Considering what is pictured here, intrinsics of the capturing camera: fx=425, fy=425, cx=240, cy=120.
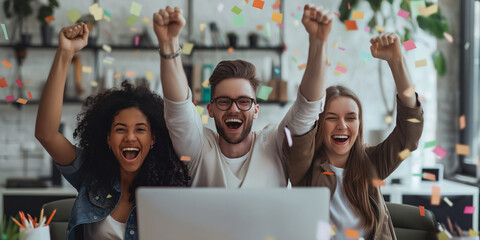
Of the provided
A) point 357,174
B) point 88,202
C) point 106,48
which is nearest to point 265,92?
point 106,48

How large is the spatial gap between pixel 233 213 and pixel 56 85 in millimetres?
840

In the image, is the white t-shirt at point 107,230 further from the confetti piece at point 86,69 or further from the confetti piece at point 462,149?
the confetti piece at point 462,149

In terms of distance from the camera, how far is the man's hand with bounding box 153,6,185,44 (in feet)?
4.48

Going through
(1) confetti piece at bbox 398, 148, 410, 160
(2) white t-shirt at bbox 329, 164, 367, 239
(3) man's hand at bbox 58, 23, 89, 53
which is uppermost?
(3) man's hand at bbox 58, 23, 89, 53

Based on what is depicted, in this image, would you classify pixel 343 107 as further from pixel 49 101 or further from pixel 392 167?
pixel 49 101

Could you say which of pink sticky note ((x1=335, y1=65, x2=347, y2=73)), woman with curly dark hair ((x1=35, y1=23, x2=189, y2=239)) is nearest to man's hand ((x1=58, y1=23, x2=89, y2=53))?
woman with curly dark hair ((x1=35, y1=23, x2=189, y2=239))

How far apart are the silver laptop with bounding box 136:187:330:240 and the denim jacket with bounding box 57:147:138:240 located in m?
0.57

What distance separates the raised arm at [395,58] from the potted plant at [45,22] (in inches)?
114

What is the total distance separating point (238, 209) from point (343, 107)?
88 cm

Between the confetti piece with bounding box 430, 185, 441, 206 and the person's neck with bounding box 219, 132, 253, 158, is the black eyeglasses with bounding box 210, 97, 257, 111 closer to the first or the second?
the person's neck with bounding box 219, 132, 253, 158

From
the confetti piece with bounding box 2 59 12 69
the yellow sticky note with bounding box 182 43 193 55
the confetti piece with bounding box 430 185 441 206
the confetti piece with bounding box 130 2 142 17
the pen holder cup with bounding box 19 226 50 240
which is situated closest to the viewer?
the pen holder cup with bounding box 19 226 50 240

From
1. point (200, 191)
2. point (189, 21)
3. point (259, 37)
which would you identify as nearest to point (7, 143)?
point (189, 21)

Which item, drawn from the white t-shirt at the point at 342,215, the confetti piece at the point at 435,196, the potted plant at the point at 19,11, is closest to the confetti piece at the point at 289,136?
the white t-shirt at the point at 342,215

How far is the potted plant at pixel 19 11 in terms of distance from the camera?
138 inches
